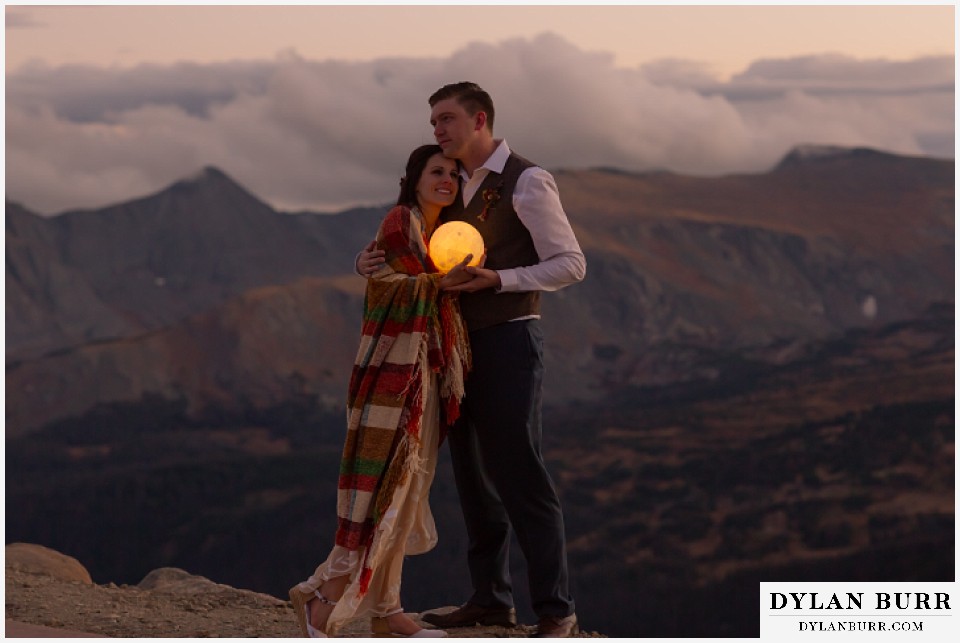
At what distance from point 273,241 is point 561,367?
3183cm

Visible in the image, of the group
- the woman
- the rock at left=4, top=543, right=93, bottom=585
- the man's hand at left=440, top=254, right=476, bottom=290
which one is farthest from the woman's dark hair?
the rock at left=4, top=543, right=93, bottom=585

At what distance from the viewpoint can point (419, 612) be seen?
16.7 feet

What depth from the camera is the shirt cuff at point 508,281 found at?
432cm

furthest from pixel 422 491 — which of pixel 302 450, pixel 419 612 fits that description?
pixel 302 450

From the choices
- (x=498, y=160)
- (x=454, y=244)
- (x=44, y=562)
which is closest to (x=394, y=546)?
(x=454, y=244)

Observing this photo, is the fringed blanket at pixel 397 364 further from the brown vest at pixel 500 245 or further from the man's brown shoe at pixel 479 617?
the man's brown shoe at pixel 479 617

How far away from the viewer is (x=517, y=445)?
4.41 metres

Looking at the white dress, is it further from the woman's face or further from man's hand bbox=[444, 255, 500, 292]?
the woman's face

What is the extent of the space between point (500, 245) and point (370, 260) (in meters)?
0.44

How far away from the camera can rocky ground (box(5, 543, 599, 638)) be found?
4.99 meters

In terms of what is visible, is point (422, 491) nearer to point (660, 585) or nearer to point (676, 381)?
point (660, 585)

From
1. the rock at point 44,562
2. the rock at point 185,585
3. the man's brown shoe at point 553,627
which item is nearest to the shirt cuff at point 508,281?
the man's brown shoe at point 553,627

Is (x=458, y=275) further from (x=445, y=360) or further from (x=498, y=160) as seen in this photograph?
(x=498, y=160)

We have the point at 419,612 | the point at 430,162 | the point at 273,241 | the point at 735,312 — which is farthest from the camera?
the point at 273,241
